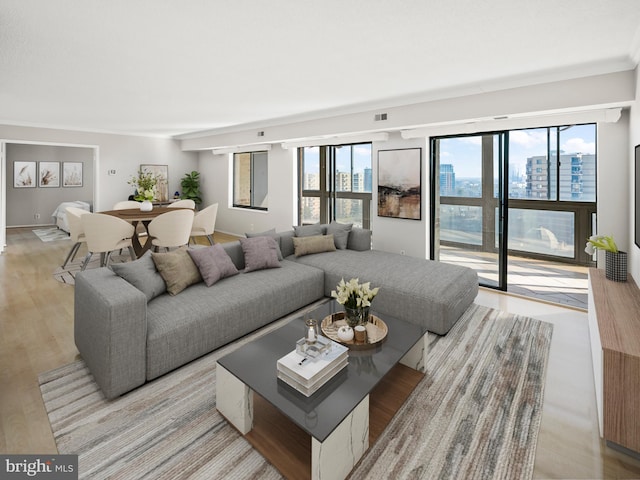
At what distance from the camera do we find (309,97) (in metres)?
4.37

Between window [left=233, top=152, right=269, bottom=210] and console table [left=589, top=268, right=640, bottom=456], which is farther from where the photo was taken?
window [left=233, top=152, right=269, bottom=210]

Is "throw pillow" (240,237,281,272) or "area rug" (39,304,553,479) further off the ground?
"throw pillow" (240,237,281,272)

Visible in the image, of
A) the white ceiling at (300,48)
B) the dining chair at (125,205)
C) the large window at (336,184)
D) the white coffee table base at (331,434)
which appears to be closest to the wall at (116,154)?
the dining chair at (125,205)

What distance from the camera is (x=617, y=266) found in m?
2.86

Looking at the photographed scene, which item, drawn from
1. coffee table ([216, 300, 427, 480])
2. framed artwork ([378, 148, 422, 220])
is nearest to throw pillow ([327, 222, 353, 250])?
framed artwork ([378, 148, 422, 220])

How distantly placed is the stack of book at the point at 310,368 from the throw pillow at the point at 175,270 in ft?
4.83

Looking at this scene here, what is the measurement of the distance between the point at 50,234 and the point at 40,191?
2336mm

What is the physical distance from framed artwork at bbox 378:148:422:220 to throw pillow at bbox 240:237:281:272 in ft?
7.33

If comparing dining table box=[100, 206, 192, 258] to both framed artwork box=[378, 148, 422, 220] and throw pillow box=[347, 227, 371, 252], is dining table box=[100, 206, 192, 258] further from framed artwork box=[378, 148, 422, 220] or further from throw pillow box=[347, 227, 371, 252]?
framed artwork box=[378, 148, 422, 220]

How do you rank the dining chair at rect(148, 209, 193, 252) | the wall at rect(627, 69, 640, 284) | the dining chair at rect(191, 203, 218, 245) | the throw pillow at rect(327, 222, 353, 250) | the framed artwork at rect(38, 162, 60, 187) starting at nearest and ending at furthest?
the wall at rect(627, 69, 640, 284), the throw pillow at rect(327, 222, 353, 250), the dining chair at rect(148, 209, 193, 252), the dining chair at rect(191, 203, 218, 245), the framed artwork at rect(38, 162, 60, 187)

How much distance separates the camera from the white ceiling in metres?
2.15

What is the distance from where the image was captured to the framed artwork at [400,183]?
491cm

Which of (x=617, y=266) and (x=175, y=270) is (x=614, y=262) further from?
(x=175, y=270)

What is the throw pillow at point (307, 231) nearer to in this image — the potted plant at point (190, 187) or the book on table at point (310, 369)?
the book on table at point (310, 369)
